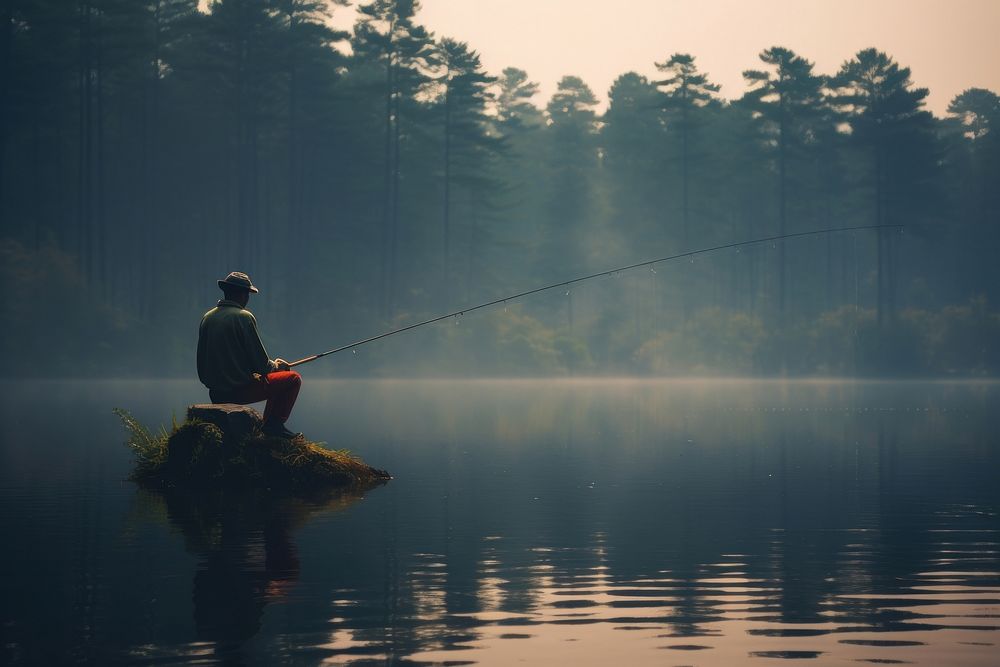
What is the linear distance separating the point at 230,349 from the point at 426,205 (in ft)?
234

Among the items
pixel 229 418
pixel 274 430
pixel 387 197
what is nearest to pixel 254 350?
pixel 229 418

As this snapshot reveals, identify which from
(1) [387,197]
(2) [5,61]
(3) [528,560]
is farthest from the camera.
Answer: (1) [387,197]

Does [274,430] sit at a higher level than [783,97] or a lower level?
lower

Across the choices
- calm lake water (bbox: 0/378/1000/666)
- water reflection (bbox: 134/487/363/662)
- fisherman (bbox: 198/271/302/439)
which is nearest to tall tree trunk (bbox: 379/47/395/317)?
calm lake water (bbox: 0/378/1000/666)

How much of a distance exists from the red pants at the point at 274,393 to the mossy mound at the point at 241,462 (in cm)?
35

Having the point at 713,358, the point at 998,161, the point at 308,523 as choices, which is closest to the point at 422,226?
the point at 713,358

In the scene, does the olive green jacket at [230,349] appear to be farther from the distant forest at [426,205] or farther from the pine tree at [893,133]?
the pine tree at [893,133]

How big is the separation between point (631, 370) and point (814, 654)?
69.1 meters

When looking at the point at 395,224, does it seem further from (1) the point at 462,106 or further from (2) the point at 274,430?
(2) the point at 274,430

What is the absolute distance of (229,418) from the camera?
16.3 metres

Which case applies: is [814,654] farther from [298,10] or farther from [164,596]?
[298,10]

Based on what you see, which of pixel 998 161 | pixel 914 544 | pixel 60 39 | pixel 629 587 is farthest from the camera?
pixel 998 161

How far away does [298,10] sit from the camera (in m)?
79.2

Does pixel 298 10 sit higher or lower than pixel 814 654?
higher
